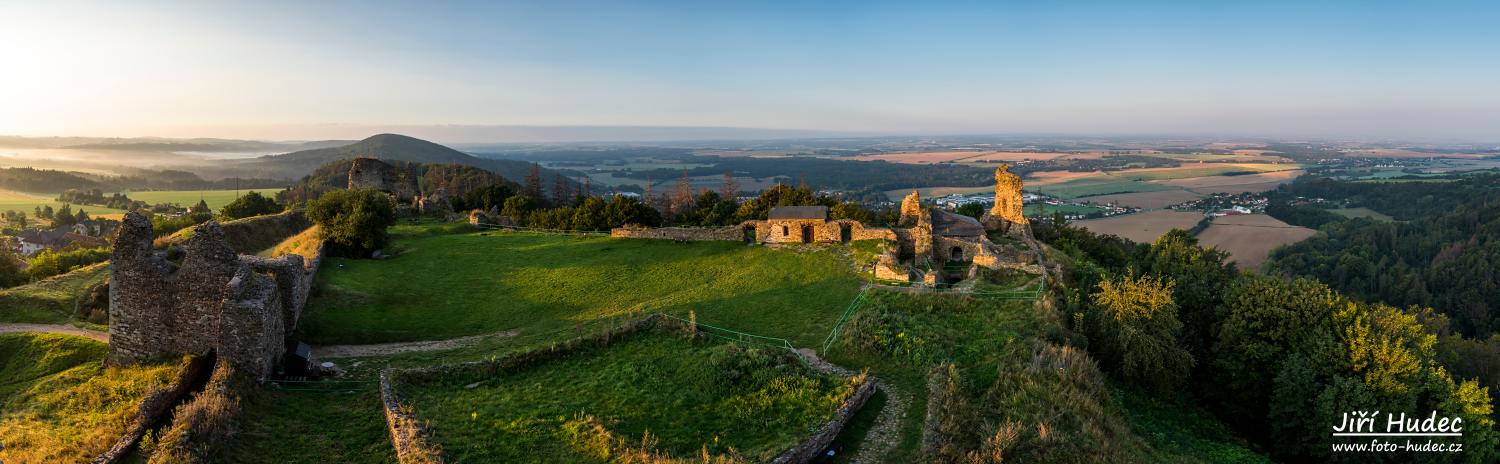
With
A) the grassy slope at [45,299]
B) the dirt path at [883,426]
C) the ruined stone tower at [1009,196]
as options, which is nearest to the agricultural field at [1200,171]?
the ruined stone tower at [1009,196]

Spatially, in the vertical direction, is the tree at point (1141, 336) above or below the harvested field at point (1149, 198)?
above

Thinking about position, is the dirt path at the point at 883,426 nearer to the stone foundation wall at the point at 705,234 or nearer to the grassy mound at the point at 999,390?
the grassy mound at the point at 999,390

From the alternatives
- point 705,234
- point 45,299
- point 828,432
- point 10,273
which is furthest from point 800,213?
point 10,273

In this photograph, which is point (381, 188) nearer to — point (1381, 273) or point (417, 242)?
point (417, 242)

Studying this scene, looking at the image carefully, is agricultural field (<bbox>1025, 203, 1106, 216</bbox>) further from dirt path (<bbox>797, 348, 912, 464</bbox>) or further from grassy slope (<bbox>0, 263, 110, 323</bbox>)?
grassy slope (<bbox>0, 263, 110, 323</bbox>)

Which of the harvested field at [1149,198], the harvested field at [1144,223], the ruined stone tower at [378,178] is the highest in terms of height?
the ruined stone tower at [378,178]

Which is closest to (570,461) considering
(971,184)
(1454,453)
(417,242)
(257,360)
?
(257,360)
